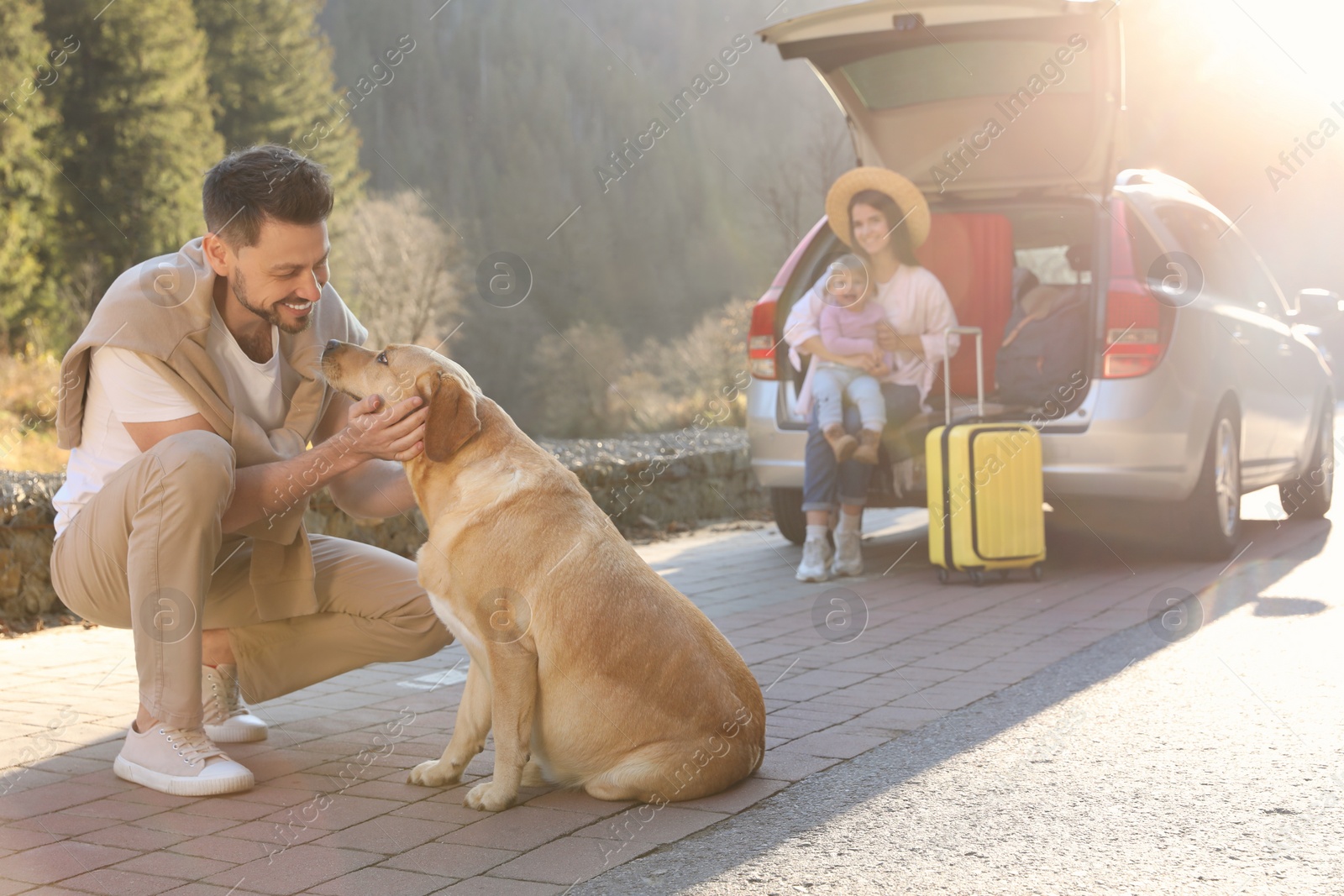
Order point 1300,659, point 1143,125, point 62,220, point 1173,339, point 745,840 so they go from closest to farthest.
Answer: point 745,840 → point 1300,659 → point 1173,339 → point 1143,125 → point 62,220

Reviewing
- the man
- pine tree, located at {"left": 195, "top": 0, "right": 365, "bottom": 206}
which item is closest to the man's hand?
the man

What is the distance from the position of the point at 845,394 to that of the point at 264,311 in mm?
4083

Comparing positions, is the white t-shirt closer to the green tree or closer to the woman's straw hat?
the woman's straw hat

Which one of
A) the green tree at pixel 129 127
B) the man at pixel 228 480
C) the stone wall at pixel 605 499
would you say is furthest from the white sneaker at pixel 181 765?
the green tree at pixel 129 127

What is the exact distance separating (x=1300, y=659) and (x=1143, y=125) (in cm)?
2361

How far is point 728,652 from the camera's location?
3.45 metres

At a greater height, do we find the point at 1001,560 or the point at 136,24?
the point at 136,24

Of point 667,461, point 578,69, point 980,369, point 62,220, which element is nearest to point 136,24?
point 62,220

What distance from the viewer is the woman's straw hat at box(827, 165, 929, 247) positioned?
730cm

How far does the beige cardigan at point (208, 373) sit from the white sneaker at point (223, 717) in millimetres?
291

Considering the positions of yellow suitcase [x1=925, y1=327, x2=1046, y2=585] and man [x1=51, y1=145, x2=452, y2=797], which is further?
yellow suitcase [x1=925, y1=327, x2=1046, y2=585]

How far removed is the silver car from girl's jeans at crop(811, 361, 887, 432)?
33cm

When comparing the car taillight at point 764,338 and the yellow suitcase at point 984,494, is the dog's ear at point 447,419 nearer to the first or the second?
the yellow suitcase at point 984,494

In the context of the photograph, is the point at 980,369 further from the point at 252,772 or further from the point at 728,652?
the point at 252,772
